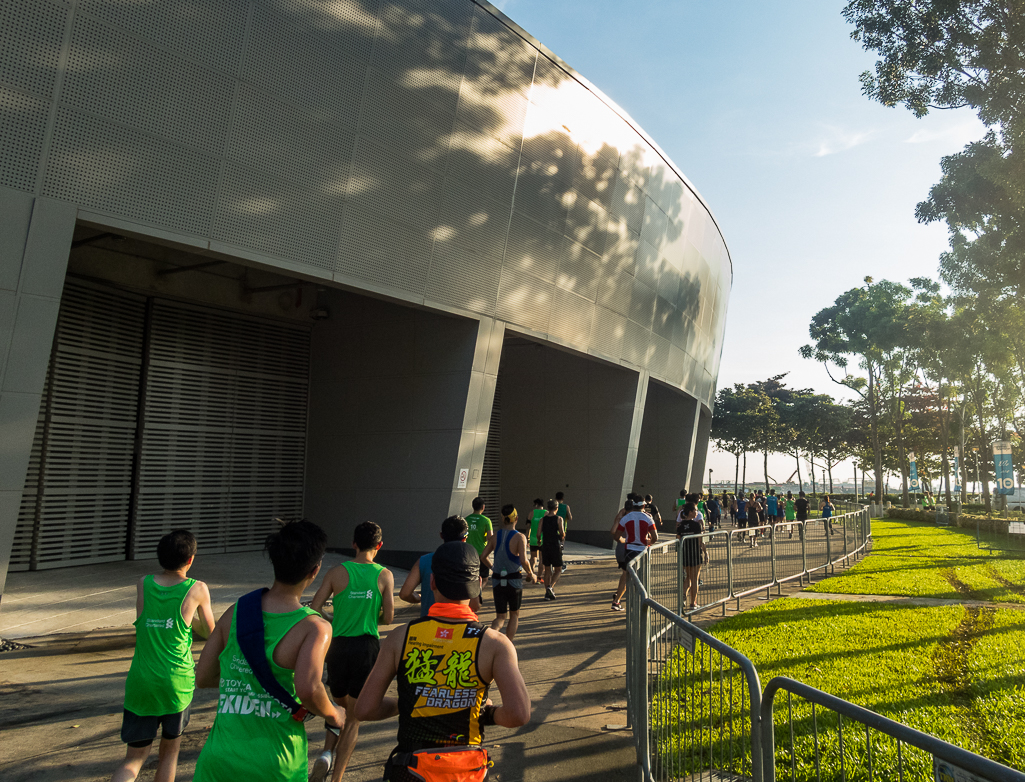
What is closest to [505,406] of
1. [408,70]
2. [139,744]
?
[408,70]

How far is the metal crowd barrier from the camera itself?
8.11ft

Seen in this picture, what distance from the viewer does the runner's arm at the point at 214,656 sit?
308 centimetres

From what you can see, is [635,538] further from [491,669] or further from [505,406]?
[505,406]

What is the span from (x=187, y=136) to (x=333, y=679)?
948 centimetres

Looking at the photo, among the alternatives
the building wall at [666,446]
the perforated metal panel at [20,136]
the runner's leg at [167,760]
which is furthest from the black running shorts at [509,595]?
the building wall at [666,446]

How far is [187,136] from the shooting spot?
11016mm

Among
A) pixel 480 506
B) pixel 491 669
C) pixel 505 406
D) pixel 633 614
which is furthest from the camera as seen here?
pixel 505 406

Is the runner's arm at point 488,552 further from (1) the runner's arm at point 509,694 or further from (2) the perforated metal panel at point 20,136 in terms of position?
(2) the perforated metal panel at point 20,136

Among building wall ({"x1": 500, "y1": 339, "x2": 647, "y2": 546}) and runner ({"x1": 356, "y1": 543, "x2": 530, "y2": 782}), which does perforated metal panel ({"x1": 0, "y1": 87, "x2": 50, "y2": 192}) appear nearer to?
runner ({"x1": 356, "y1": 543, "x2": 530, "y2": 782})

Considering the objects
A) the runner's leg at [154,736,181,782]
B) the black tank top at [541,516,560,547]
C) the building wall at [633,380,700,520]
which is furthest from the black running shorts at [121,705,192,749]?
the building wall at [633,380,700,520]

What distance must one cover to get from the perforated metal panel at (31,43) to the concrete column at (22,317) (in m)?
1.56

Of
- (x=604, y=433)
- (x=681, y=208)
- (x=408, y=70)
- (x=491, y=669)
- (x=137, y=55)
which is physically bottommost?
(x=491, y=669)

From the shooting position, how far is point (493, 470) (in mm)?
23906

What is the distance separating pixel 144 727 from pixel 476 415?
1215 cm
